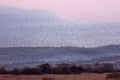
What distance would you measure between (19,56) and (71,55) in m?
7.63

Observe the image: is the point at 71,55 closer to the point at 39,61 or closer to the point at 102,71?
the point at 39,61

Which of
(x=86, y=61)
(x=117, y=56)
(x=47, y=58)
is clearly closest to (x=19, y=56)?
(x=47, y=58)

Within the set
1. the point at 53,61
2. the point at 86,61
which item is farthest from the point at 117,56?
the point at 53,61

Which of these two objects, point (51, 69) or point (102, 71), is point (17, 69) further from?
point (102, 71)

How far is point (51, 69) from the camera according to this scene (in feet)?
212

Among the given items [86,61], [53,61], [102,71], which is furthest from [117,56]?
[102,71]

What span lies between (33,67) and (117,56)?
19.6 m

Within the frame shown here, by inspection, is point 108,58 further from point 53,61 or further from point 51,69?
point 51,69

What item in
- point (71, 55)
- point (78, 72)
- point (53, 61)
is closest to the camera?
point (78, 72)

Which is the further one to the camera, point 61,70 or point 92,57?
point 92,57

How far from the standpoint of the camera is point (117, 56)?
82.2m

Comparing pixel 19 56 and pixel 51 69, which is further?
pixel 19 56

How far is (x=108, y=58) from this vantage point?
81.4 m

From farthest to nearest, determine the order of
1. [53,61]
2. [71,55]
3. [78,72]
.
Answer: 1. [71,55]
2. [53,61]
3. [78,72]
